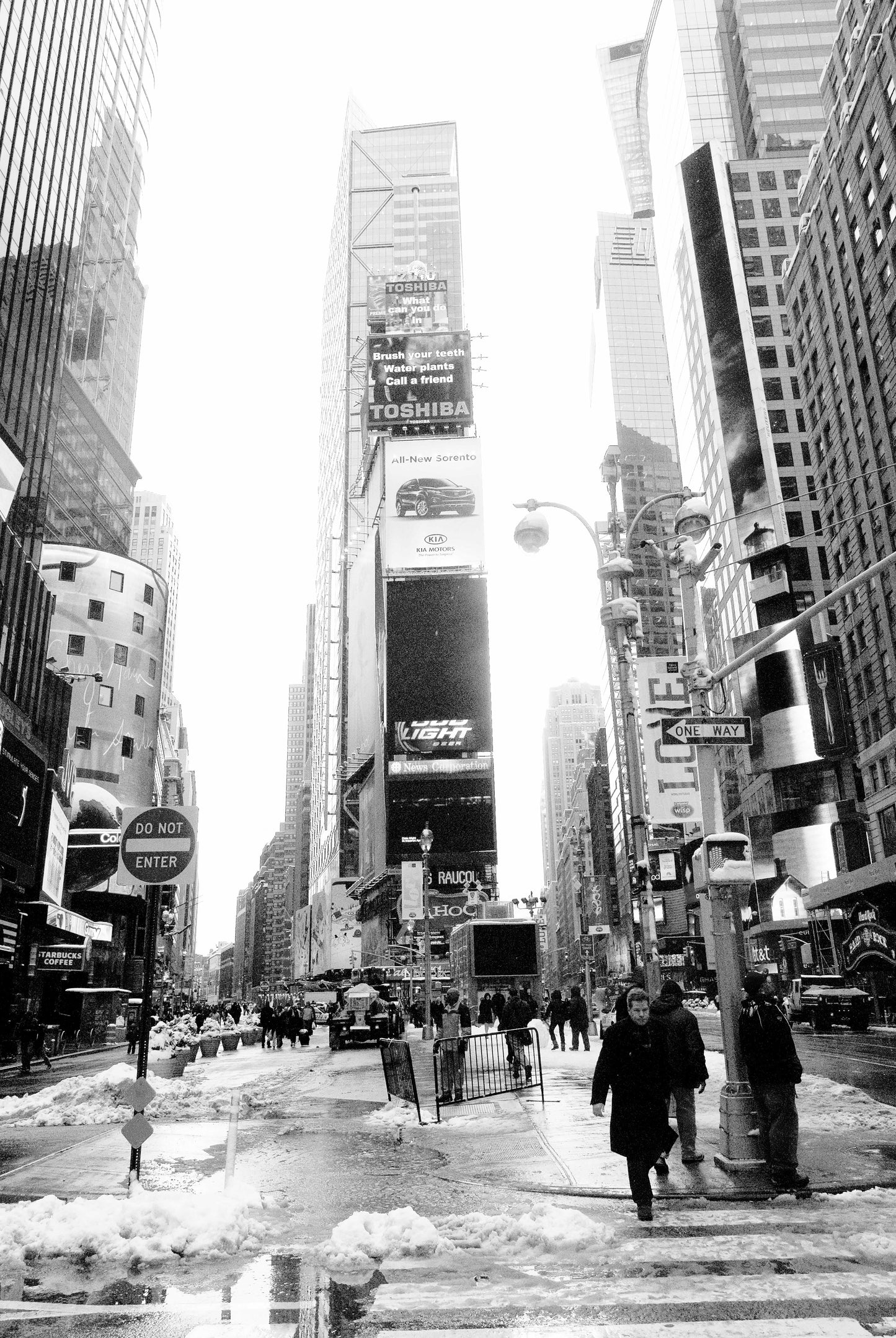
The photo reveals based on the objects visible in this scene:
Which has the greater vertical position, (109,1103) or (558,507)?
(558,507)

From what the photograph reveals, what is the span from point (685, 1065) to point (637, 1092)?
8.74ft

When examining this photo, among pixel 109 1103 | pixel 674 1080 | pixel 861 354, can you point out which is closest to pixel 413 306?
pixel 861 354

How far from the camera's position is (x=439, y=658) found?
98312 mm

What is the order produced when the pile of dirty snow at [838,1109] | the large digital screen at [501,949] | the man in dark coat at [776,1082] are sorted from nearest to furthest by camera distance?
the man in dark coat at [776,1082] < the pile of dirty snow at [838,1109] < the large digital screen at [501,949]

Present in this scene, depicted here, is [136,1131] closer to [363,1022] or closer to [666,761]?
[363,1022]

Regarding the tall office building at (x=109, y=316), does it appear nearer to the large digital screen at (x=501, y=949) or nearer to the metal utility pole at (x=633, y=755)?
the large digital screen at (x=501, y=949)

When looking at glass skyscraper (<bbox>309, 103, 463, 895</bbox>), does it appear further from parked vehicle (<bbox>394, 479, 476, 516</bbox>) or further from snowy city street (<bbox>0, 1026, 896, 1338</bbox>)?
snowy city street (<bbox>0, 1026, 896, 1338</bbox>)

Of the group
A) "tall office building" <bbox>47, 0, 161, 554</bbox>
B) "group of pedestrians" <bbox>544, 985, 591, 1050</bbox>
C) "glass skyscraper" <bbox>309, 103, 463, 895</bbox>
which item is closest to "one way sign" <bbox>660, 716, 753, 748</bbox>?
"group of pedestrians" <bbox>544, 985, 591, 1050</bbox>

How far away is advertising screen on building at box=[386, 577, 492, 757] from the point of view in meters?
96.1

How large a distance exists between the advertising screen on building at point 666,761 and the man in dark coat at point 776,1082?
19332mm

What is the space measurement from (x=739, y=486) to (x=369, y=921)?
60.1 m

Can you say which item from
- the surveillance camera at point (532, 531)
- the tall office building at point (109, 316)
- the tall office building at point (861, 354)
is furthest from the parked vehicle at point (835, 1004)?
the tall office building at point (109, 316)

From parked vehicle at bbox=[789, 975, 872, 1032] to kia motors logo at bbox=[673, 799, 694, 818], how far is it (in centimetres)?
895

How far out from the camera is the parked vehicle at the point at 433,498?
102000mm
